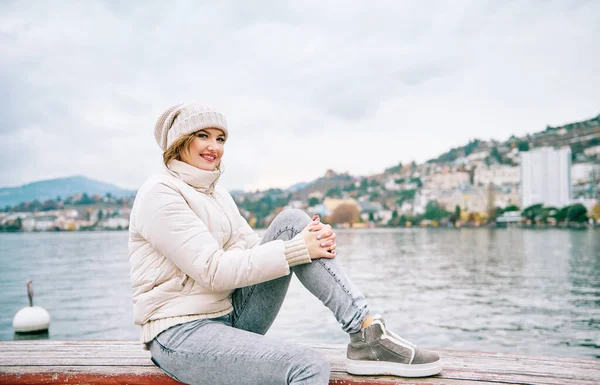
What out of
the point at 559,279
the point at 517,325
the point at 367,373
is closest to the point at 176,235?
the point at 367,373

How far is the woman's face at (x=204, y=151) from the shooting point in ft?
7.82

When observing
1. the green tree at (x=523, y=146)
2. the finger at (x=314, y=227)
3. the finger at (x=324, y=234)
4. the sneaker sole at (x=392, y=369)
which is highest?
the green tree at (x=523, y=146)

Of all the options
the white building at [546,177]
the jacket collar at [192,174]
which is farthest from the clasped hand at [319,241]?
the white building at [546,177]

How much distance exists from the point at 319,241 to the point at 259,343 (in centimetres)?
46

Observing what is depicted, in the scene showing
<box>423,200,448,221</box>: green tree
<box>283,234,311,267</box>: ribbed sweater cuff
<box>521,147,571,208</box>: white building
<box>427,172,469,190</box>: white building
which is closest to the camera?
<box>283,234,311,267</box>: ribbed sweater cuff

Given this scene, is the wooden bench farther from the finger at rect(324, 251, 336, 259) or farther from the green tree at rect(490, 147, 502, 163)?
the green tree at rect(490, 147, 502, 163)

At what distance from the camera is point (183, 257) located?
84.7 inches

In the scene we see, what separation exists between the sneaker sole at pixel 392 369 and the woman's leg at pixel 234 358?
0.29 m

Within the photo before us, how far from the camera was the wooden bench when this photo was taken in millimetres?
2352

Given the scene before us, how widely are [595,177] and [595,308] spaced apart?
12163cm

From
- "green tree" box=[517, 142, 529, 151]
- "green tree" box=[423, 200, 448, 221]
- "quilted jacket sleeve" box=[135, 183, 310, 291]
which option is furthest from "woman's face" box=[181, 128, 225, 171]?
"green tree" box=[517, 142, 529, 151]

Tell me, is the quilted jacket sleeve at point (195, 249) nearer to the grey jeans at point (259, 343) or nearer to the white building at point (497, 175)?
the grey jeans at point (259, 343)

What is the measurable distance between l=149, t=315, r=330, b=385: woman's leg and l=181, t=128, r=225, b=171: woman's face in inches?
25.9

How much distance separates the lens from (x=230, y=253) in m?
2.20
